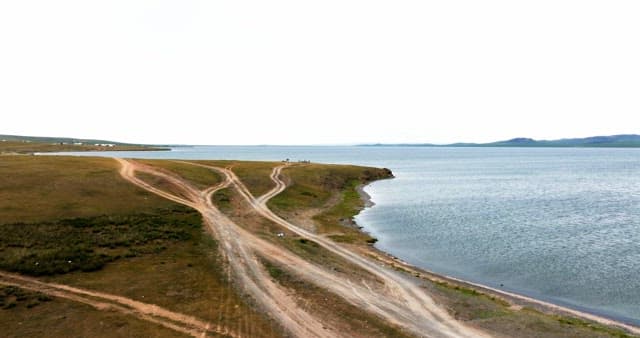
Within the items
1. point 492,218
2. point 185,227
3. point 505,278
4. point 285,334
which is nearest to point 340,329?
point 285,334

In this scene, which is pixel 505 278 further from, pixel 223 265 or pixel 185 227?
pixel 185 227

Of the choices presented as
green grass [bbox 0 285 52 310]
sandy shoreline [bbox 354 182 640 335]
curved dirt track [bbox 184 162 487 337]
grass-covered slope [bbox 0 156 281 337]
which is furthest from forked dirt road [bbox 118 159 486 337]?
green grass [bbox 0 285 52 310]

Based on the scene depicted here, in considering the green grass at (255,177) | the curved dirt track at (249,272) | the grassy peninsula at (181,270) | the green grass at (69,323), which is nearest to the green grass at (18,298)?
the grassy peninsula at (181,270)

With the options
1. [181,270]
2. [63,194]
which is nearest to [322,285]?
[181,270]

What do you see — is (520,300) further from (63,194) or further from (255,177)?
(255,177)

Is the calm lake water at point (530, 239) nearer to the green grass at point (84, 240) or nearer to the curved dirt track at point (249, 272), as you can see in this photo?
the curved dirt track at point (249, 272)
